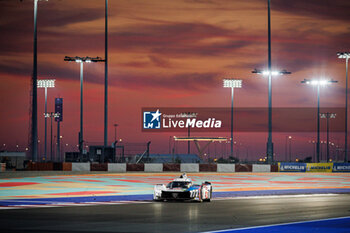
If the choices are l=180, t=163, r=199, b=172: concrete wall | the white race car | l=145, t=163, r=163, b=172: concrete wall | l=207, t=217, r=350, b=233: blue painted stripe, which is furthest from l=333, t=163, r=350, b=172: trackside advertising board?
l=207, t=217, r=350, b=233: blue painted stripe

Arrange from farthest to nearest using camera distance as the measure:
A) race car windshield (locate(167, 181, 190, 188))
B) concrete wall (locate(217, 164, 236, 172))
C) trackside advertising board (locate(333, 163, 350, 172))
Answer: trackside advertising board (locate(333, 163, 350, 172)) → concrete wall (locate(217, 164, 236, 172)) → race car windshield (locate(167, 181, 190, 188))

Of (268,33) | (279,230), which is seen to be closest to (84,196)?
(279,230)

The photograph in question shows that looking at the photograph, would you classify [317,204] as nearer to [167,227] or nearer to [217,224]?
[217,224]

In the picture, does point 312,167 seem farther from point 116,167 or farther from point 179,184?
point 179,184

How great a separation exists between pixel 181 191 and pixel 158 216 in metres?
6.11

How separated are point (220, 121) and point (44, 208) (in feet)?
162

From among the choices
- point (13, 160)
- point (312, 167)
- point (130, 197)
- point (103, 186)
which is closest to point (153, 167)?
point (312, 167)

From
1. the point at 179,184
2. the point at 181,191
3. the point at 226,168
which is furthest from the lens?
the point at 226,168

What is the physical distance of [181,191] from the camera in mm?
22453

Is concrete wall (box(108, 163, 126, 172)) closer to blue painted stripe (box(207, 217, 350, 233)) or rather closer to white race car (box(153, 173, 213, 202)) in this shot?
white race car (box(153, 173, 213, 202))

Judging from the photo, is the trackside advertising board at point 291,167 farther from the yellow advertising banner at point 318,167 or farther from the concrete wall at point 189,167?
the concrete wall at point 189,167

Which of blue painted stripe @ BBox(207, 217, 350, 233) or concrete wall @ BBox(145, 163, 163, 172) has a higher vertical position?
blue painted stripe @ BBox(207, 217, 350, 233)

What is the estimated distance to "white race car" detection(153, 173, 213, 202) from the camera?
22438 mm

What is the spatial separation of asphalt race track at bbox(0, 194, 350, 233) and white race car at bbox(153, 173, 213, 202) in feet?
5.17
